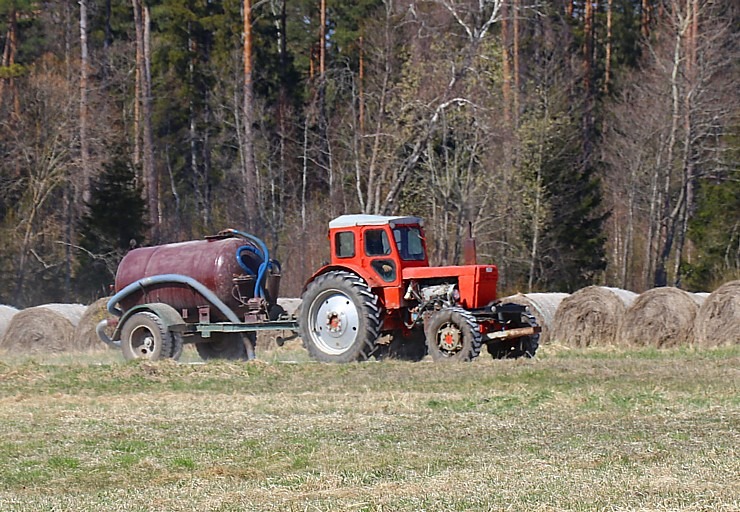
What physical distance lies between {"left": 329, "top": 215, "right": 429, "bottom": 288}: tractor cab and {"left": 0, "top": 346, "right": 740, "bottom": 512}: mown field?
204 cm

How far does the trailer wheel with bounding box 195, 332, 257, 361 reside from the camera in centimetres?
2053

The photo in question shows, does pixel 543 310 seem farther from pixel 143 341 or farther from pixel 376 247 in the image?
pixel 143 341

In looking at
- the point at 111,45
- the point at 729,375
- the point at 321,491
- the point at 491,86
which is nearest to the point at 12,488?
the point at 321,491

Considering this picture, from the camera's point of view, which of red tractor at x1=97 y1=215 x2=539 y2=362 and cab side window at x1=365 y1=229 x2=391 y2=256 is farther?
cab side window at x1=365 y1=229 x2=391 y2=256

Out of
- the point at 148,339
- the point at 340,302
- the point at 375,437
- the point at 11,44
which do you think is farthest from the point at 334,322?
the point at 11,44

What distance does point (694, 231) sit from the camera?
37.9 metres

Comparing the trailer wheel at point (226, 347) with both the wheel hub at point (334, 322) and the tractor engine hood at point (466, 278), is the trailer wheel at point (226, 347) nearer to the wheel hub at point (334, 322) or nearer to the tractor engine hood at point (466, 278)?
the wheel hub at point (334, 322)

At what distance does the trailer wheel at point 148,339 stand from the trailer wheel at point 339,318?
2225 millimetres

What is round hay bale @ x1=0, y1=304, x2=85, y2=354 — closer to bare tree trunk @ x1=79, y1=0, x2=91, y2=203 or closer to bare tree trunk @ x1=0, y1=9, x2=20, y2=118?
bare tree trunk @ x1=79, y1=0, x2=91, y2=203

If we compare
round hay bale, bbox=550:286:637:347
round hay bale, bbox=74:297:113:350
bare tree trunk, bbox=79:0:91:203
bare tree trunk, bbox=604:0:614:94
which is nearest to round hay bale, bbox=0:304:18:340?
round hay bale, bbox=74:297:113:350

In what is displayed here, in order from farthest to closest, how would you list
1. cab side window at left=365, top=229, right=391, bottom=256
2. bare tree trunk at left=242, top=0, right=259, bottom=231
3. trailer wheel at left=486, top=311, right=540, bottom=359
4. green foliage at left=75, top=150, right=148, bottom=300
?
green foliage at left=75, top=150, right=148, bottom=300 < bare tree trunk at left=242, top=0, right=259, bottom=231 < cab side window at left=365, top=229, right=391, bottom=256 < trailer wheel at left=486, top=311, right=540, bottom=359

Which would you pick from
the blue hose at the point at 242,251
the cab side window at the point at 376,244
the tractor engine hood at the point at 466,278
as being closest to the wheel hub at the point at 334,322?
the cab side window at the point at 376,244

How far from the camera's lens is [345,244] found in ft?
61.1

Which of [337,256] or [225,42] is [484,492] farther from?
[225,42]
